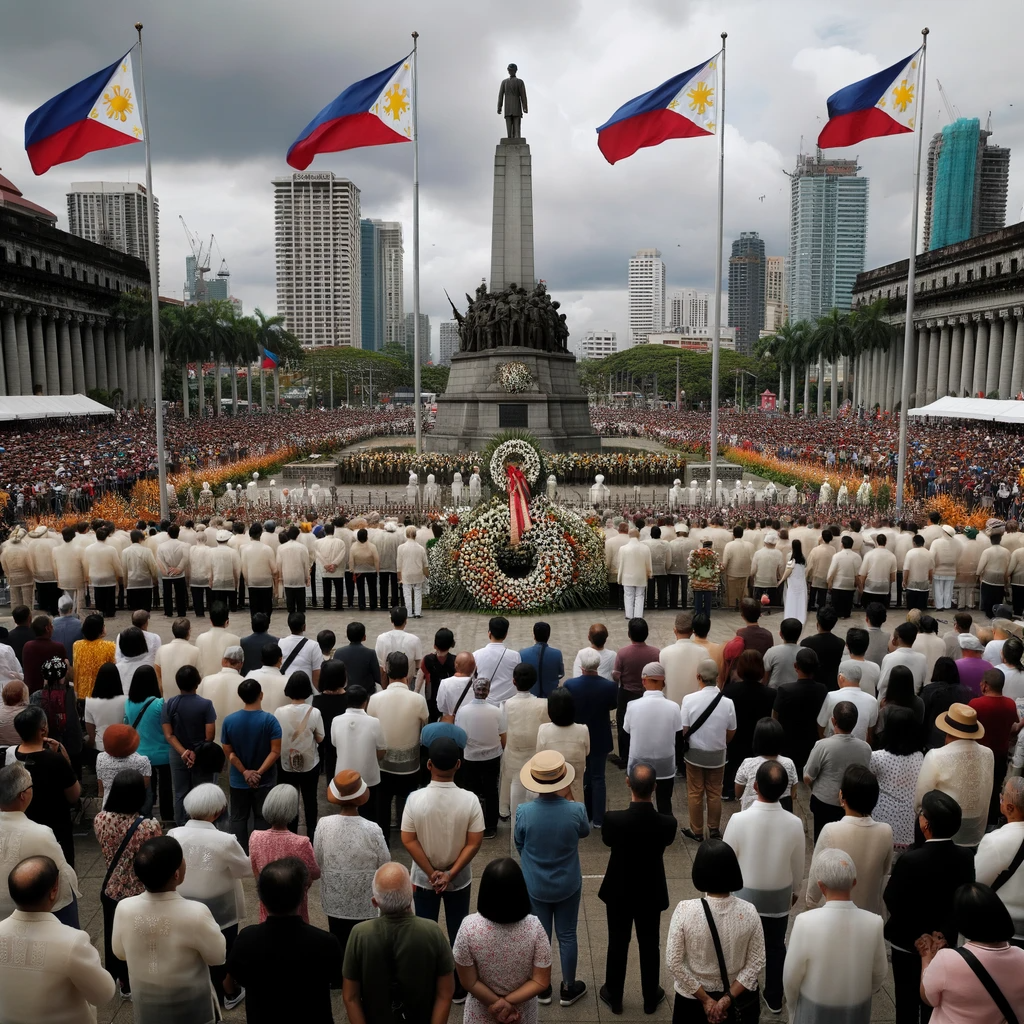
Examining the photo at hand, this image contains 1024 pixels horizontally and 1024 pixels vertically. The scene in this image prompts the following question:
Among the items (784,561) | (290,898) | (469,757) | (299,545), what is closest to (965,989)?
(290,898)

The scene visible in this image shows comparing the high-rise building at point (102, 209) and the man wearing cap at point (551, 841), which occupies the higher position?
the high-rise building at point (102, 209)

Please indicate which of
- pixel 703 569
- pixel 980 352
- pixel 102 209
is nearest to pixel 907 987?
pixel 703 569

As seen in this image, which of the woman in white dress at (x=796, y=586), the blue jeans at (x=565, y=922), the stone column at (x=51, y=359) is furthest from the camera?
the stone column at (x=51, y=359)

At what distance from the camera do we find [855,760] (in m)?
5.98

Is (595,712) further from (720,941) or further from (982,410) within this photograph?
(982,410)

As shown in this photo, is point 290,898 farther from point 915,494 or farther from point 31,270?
point 31,270

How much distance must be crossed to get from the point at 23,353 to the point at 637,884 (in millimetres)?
64979

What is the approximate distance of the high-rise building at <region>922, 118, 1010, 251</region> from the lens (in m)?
156

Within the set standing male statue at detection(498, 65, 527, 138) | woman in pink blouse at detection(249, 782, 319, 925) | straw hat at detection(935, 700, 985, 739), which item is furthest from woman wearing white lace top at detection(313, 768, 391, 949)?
standing male statue at detection(498, 65, 527, 138)

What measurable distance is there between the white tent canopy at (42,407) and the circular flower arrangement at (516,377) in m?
24.8

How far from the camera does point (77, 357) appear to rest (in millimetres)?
68125

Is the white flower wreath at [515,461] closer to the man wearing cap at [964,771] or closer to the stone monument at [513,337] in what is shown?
the man wearing cap at [964,771]

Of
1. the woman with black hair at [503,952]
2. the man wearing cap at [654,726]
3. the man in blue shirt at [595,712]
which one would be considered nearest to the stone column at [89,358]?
the man in blue shirt at [595,712]

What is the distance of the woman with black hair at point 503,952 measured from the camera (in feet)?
12.8
